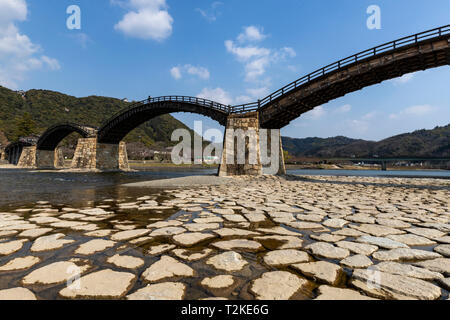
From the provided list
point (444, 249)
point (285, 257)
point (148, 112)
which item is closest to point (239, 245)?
point (285, 257)

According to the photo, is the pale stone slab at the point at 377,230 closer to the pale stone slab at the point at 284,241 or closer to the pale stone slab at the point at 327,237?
the pale stone slab at the point at 327,237

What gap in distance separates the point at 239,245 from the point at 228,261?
0.47 m

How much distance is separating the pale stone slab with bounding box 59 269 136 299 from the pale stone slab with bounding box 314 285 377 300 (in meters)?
1.41

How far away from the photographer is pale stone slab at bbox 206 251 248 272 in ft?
6.16

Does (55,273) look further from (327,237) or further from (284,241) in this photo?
(327,237)

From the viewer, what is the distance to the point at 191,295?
1.45m

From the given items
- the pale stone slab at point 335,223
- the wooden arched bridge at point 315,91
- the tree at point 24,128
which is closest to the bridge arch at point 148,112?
the wooden arched bridge at point 315,91

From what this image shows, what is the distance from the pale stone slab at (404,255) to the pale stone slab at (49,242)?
355 cm

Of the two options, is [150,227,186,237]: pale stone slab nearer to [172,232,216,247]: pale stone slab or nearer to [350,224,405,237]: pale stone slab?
[172,232,216,247]: pale stone slab

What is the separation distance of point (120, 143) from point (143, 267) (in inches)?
1477

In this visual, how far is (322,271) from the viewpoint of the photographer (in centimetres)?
177
